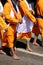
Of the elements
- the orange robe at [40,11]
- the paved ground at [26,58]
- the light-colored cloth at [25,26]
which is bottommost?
the paved ground at [26,58]

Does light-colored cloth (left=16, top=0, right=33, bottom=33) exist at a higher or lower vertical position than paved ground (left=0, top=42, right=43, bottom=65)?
higher

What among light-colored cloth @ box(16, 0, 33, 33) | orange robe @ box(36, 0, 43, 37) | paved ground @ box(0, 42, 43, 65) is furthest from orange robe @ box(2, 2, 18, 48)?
orange robe @ box(36, 0, 43, 37)

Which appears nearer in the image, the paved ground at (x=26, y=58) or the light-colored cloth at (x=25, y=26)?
the paved ground at (x=26, y=58)

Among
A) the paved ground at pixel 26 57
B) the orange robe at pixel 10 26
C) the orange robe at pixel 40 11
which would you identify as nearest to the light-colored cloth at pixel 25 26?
the orange robe at pixel 40 11

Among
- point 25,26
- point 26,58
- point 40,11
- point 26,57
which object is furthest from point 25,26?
point 26,58

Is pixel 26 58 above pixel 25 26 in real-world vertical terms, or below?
below

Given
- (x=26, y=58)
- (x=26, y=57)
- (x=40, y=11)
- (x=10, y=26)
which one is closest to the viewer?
(x=10, y=26)

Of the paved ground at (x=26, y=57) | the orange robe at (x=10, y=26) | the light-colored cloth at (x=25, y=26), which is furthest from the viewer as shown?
the light-colored cloth at (x=25, y=26)

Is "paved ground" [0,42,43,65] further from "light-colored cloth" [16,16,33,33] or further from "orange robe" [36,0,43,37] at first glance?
"orange robe" [36,0,43,37]

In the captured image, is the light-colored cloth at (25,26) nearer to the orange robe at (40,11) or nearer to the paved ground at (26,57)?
the orange robe at (40,11)

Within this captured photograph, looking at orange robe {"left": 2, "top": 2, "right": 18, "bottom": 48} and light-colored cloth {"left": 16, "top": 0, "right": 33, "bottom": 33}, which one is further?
light-colored cloth {"left": 16, "top": 0, "right": 33, "bottom": 33}

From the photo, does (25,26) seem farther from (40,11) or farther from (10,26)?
(10,26)

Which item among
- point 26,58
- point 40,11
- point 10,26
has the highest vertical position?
point 40,11

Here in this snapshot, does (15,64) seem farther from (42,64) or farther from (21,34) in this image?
(21,34)
